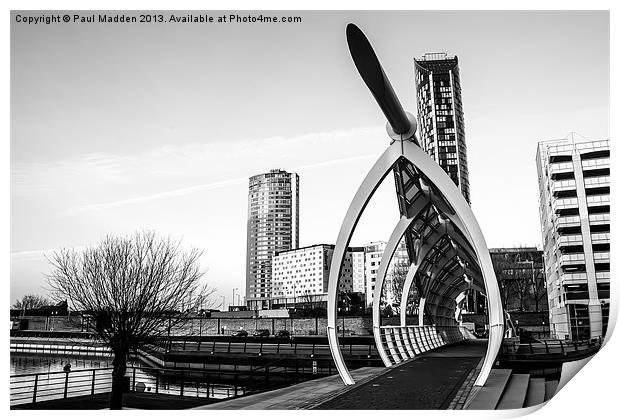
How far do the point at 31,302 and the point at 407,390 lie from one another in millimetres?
7972

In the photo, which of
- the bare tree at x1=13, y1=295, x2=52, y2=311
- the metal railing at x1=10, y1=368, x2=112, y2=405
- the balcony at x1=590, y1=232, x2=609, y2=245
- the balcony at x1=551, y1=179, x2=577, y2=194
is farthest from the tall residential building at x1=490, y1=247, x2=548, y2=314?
the bare tree at x1=13, y1=295, x2=52, y2=311

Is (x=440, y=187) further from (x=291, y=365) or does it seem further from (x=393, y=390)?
(x=291, y=365)

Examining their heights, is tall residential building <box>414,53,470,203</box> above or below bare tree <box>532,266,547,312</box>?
above

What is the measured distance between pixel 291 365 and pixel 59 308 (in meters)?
8.21

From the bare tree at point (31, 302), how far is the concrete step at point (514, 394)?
8.45 m

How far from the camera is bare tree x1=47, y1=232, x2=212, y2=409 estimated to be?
1155cm

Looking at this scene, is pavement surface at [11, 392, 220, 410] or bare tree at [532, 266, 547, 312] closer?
pavement surface at [11, 392, 220, 410]

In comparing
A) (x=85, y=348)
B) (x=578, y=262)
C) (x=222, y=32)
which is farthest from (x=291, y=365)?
(x=222, y=32)

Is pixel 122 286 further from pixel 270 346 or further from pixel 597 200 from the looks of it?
pixel 270 346

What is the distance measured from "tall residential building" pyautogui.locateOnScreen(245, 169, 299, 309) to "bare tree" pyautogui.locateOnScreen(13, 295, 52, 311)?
16964mm

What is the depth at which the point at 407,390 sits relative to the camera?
8711 mm

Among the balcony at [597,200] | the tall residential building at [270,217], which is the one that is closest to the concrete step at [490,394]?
the balcony at [597,200]

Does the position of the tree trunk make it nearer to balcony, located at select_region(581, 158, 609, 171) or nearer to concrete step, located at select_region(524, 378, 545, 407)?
concrete step, located at select_region(524, 378, 545, 407)
